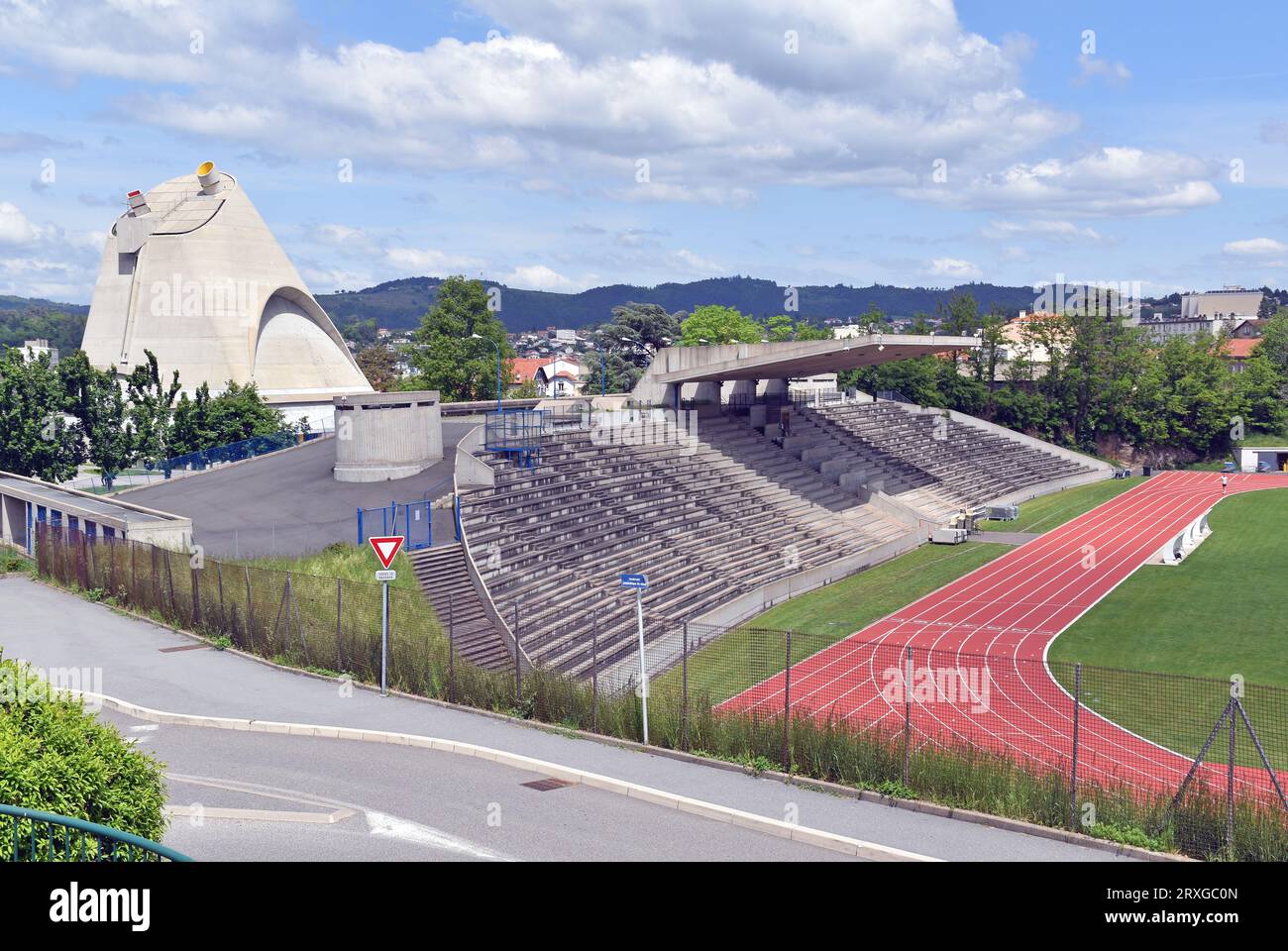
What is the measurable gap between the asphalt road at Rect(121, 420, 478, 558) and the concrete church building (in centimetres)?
2749

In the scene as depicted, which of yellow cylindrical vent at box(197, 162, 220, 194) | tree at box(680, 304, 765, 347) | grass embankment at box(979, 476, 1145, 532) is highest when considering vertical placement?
yellow cylindrical vent at box(197, 162, 220, 194)

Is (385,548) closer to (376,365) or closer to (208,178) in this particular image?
(208,178)

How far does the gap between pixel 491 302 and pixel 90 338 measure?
2822cm

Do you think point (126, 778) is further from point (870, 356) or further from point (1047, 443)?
point (1047, 443)

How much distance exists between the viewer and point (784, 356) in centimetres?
4362

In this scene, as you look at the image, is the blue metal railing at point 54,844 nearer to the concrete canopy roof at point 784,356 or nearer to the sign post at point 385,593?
the sign post at point 385,593

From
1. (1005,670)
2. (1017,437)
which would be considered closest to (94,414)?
(1005,670)

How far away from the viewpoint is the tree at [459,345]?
220 ft

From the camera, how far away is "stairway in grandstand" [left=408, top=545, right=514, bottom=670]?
24031mm

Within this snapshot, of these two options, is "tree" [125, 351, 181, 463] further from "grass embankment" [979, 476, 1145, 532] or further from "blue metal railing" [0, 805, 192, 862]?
"blue metal railing" [0, 805, 192, 862]

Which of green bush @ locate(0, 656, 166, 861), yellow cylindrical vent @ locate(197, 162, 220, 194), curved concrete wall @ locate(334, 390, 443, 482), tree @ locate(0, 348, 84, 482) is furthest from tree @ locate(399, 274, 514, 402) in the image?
green bush @ locate(0, 656, 166, 861)

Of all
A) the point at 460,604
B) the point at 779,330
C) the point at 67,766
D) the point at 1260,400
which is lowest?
the point at 460,604

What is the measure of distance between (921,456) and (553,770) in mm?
48666
